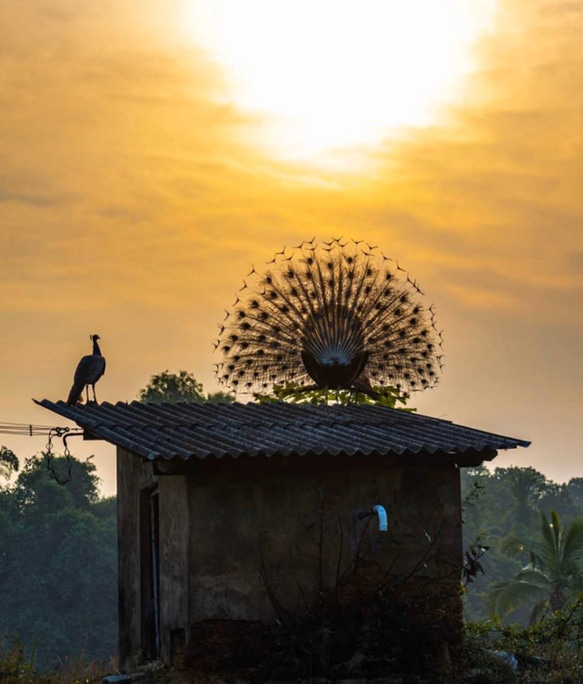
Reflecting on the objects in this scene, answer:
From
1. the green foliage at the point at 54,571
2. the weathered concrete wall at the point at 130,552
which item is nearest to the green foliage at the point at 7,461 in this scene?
the green foliage at the point at 54,571

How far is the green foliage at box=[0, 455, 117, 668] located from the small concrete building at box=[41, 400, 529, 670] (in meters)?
32.1

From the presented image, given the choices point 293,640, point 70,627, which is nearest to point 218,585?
point 293,640

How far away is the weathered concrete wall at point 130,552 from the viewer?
55.7 ft

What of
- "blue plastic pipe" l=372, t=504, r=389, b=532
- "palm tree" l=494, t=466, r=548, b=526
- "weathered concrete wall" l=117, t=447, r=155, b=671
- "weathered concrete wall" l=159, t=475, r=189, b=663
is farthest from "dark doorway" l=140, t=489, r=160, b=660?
"palm tree" l=494, t=466, r=548, b=526

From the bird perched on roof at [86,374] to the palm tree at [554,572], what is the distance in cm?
2181

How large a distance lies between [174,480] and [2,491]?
4208 cm

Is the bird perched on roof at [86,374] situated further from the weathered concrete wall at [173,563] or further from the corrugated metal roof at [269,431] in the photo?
the weathered concrete wall at [173,563]

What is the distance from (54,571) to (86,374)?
35096 mm

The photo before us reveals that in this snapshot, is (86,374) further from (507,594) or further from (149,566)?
(507,594)

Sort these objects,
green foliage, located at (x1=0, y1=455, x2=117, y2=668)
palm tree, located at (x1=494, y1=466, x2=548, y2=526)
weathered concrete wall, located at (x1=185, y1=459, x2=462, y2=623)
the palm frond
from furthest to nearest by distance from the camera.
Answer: palm tree, located at (x1=494, y1=466, x2=548, y2=526) → green foliage, located at (x1=0, y1=455, x2=117, y2=668) → the palm frond → weathered concrete wall, located at (x1=185, y1=459, x2=462, y2=623)

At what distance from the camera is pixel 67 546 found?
51.3 m

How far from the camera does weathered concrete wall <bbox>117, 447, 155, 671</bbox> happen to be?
17.0 metres

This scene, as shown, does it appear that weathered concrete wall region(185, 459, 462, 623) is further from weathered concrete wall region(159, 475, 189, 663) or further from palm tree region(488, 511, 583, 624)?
palm tree region(488, 511, 583, 624)

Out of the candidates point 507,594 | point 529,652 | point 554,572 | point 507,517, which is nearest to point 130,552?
point 529,652
